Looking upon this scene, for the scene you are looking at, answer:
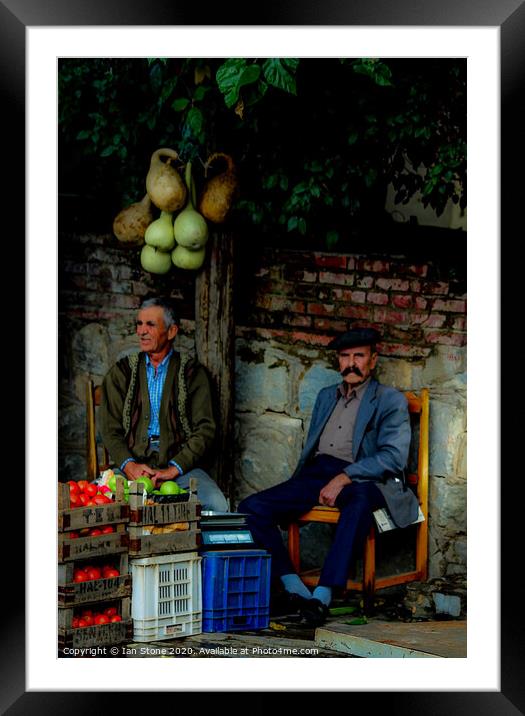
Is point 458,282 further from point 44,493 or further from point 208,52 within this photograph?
Answer: point 44,493

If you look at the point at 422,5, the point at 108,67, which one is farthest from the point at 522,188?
the point at 108,67

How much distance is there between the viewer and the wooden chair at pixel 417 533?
23.9 ft

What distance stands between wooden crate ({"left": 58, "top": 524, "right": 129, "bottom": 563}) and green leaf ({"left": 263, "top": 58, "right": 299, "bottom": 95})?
2.13 meters

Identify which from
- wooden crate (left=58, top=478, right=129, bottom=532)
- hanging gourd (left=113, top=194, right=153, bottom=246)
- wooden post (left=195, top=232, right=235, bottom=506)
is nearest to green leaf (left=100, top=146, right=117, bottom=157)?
hanging gourd (left=113, top=194, right=153, bottom=246)

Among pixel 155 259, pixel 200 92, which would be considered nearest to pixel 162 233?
pixel 155 259

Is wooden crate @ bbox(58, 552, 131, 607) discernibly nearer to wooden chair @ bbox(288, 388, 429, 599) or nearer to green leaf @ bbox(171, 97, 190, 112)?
wooden chair @ bbox(288, 388, 429, 599)

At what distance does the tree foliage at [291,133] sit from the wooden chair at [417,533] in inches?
39.5

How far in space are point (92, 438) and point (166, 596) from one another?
3.72ft

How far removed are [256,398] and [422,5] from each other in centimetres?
259

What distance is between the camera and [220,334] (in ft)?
24.8

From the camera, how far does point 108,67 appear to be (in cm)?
766

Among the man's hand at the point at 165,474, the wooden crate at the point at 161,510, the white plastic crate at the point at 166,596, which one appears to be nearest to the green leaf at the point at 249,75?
the wooden crate at the point at 161,510

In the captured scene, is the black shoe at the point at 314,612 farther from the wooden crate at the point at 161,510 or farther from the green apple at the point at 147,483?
the green apple at the point at 147,483

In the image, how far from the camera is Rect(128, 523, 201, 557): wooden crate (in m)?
6.77
